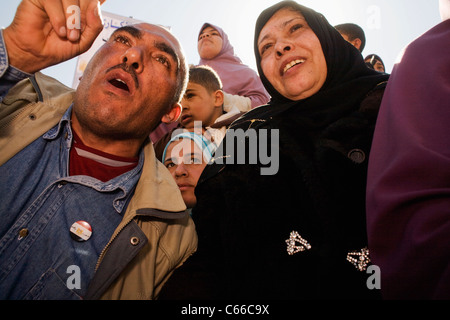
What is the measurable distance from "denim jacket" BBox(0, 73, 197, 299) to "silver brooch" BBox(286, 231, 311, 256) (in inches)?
25.3

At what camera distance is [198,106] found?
337 centimetres

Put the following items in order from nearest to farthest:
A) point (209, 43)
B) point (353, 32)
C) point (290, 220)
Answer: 1. point (290, 220)
2. point (353, 32)
3. point (209, 43)

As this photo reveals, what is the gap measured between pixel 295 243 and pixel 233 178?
1.75ft

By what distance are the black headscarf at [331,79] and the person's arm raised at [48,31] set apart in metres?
1.25

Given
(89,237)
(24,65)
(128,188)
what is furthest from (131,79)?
(89,237)

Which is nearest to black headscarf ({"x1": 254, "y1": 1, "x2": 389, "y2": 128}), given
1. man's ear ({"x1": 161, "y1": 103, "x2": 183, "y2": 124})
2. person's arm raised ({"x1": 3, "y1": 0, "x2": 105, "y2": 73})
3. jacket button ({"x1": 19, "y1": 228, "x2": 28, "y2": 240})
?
man's ear ({"x1": 161, "y1": 103, "x2": 183, "y2": 124})

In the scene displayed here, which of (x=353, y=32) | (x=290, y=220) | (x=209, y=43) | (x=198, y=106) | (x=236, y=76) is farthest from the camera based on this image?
(x=209, y=43)

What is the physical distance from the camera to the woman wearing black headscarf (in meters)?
1.12

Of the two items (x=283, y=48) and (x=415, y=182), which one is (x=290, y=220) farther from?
(x=283, y=48)

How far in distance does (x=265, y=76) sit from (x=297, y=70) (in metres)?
0.39

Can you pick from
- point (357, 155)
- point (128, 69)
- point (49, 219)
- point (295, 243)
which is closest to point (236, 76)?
point (128, 69)
